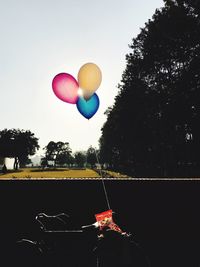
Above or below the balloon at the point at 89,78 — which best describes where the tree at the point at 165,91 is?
above

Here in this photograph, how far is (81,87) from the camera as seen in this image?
6.46m

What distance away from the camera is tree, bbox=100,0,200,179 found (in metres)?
26.7

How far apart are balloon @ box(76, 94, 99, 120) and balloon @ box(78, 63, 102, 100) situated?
136 millimetres

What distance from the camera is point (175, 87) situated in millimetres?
28000

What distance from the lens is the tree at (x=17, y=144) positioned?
328 feet

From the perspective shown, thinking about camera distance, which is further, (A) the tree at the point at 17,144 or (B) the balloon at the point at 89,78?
(A) the tree at the point at 17,144
